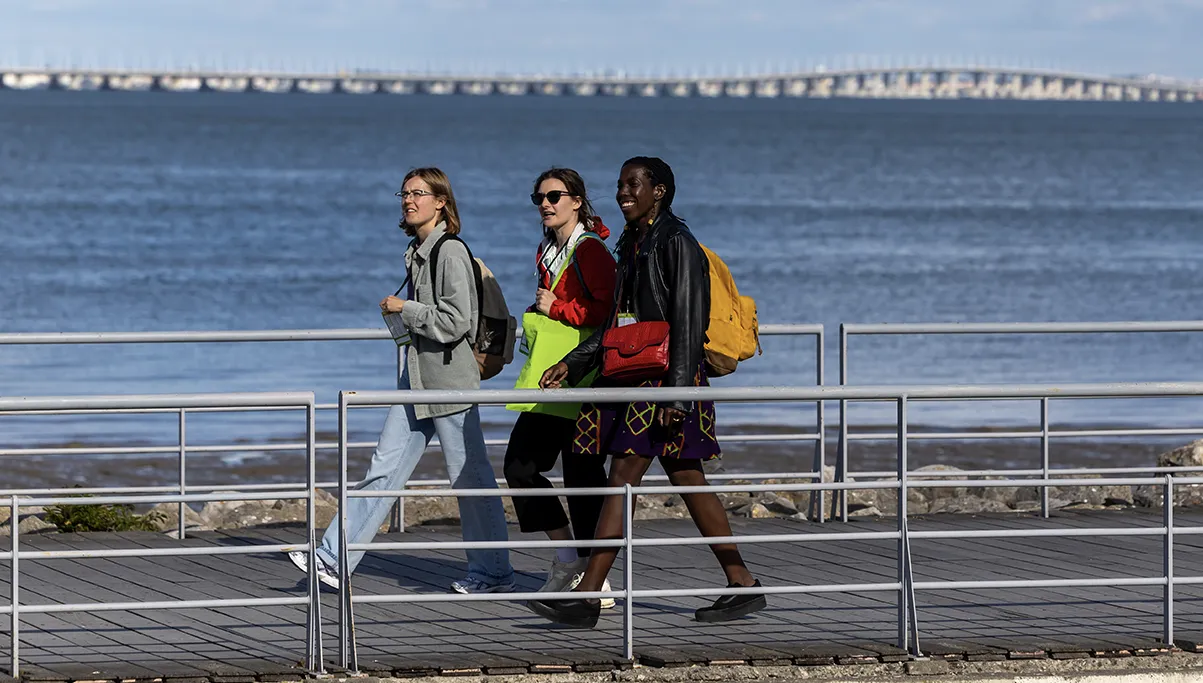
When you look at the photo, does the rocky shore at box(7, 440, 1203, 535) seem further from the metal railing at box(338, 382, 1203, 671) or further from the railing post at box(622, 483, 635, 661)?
the railing post at box(622, 483, 635, 661)

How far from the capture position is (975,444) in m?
19.5

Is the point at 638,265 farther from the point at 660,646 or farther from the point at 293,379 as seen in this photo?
the point at 293,379

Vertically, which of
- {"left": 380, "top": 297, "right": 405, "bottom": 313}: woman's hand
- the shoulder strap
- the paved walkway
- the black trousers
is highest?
the shoulder strap

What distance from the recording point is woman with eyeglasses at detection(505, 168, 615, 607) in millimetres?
7184

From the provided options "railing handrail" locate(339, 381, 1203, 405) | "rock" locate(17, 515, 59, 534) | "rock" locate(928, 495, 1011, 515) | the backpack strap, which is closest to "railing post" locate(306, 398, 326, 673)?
"railing handrail" locate(339, 381, 1203, 405)

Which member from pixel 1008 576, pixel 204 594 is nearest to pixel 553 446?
pixel 204 594

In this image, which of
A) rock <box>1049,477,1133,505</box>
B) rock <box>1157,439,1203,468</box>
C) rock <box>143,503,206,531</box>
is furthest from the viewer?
rock <box>1157,439,1203,468</box>

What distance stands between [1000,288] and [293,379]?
20938 millimetres

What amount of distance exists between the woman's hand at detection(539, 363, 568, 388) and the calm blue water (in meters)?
12.2

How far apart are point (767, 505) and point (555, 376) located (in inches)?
145

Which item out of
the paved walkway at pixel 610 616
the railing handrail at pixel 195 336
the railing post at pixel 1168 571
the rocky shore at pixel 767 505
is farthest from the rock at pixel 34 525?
the railing post at pixel 1168 571

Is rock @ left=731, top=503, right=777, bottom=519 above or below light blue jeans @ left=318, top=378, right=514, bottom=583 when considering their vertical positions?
below

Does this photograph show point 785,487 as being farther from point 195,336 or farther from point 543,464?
point 195,336

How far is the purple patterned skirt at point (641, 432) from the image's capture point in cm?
686
